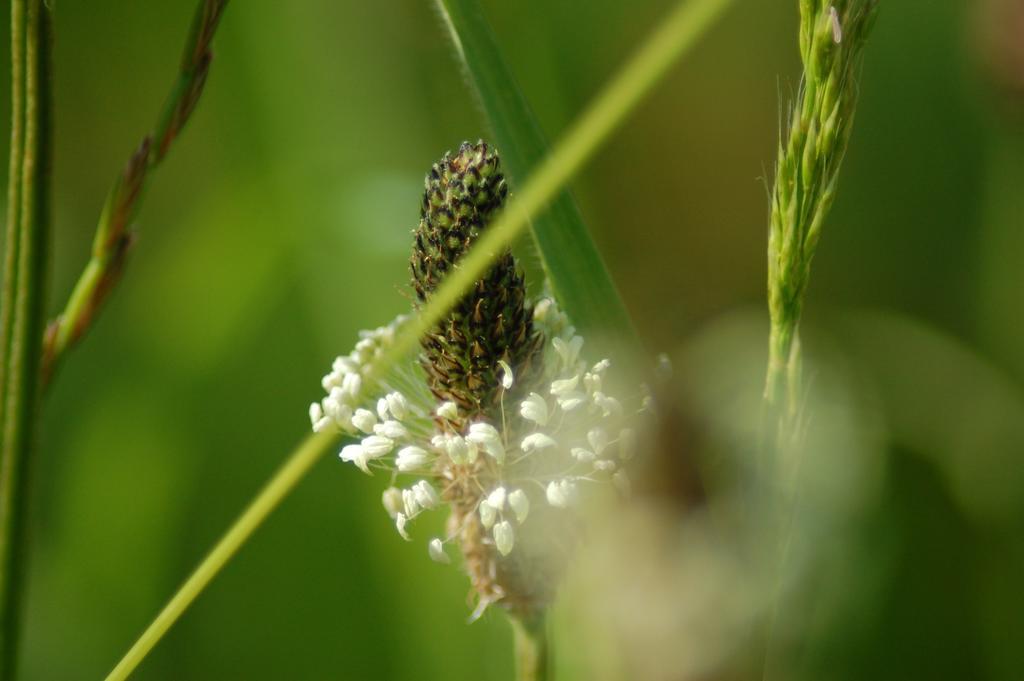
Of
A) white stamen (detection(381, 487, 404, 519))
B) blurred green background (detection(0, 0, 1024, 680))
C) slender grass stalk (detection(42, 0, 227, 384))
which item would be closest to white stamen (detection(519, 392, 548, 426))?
white stamen (detection(381, 487, 404, 519))

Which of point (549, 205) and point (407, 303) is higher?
point (407, 303)

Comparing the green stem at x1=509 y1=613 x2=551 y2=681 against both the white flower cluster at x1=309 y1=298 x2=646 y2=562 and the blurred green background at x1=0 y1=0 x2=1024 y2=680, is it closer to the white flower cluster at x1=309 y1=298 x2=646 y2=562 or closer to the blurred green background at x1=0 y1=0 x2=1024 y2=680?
the white flower cluster at x1=309 y1=298 x2=646 y2=562

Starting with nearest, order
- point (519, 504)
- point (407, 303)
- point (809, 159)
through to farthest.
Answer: point (809, 159)
point (519, 504)
point (407, 303)

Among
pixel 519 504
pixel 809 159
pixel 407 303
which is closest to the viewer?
pixel 809 159

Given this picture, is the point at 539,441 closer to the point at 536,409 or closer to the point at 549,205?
the point at 536,409

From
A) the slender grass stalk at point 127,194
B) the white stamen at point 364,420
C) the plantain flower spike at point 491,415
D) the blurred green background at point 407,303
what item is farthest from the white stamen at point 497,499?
the blurred green background at point 407,303

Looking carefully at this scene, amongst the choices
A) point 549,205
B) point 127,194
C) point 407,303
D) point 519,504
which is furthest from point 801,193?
point 407,303

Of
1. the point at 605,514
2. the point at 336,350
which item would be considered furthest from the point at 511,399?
the point at 336,350
